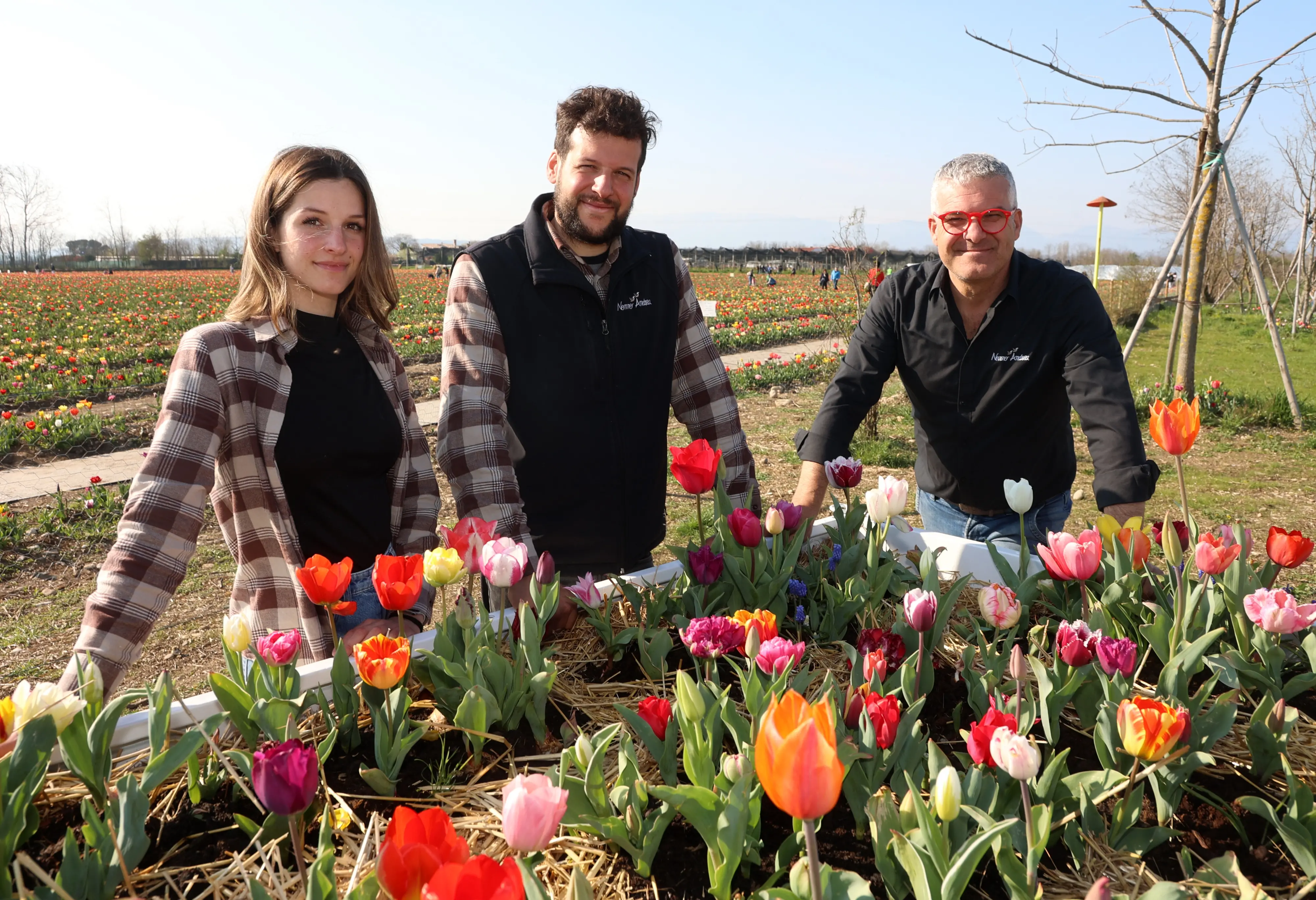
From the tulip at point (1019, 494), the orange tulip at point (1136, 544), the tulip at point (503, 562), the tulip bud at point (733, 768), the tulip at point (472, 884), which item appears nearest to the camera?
the tulip at point (472, 884)

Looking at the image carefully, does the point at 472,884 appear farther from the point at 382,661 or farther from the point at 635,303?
the point at 635,303

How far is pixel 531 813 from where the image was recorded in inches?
31.8

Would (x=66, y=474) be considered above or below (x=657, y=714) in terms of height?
below

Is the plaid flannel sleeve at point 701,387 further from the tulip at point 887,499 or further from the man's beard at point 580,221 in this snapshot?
the tulip at point 887,499

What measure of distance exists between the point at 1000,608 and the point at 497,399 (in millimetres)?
1469

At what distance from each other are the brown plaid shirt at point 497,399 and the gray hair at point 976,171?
0.88 m

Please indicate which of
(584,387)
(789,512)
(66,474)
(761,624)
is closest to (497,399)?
(584,387)

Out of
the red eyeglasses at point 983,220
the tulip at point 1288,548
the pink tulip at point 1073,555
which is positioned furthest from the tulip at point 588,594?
the red eyeglasses at point 983,220

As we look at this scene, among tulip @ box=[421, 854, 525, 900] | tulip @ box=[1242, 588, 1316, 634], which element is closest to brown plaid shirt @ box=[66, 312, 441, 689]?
tulip @ box=[421, 854, 525, 900]

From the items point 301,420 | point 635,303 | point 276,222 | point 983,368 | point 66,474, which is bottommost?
point 66,474

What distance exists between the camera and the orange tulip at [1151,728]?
0.99m

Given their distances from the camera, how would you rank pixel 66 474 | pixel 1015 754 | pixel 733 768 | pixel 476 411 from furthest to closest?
pixel 66 474 < pixel 476 411 < pixel 733 768 < pixel 1015 754

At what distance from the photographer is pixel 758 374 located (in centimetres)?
1204

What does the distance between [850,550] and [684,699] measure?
33.3 inches
